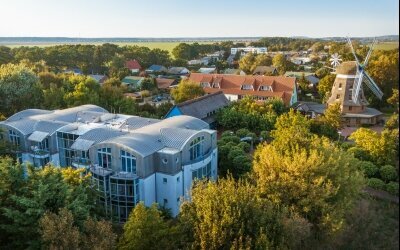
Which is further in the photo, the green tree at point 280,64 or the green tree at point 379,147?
the green tree at point 280,64

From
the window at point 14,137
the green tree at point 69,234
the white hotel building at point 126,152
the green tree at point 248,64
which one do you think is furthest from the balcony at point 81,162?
the green tree at point 248,64

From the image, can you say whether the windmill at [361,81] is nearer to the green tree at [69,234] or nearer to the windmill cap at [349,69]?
the windmill cap at [349,69]

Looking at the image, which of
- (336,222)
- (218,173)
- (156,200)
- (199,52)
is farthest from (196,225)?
(199,52)

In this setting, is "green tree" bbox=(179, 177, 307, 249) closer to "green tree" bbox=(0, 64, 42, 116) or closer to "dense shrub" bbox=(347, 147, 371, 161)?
"dense shrub" bbox=(347, 147, 371, 161)

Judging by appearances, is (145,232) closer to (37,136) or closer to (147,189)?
(147,189)

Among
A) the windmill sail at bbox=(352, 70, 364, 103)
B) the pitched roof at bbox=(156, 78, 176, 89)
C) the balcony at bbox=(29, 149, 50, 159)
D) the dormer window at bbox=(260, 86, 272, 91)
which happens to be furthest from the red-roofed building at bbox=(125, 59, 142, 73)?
the balcony at bbox=(29, 149, 50, 159)

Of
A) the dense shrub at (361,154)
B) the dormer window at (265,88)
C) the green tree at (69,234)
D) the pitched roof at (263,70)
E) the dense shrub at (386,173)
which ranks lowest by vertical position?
the dense shrub at (386,173)

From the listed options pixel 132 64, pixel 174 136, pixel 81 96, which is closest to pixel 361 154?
pixel 174 136

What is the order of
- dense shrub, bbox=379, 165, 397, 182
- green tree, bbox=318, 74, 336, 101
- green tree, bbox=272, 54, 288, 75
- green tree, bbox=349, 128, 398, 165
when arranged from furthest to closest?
green tree, bbox=272, 54, 288, 75 < green tree, bbox=318, 74, 336, 101 < green tree, bbox=349, 128, 398, 165 < dense shrub, bbox=379, 165, 397, 182
